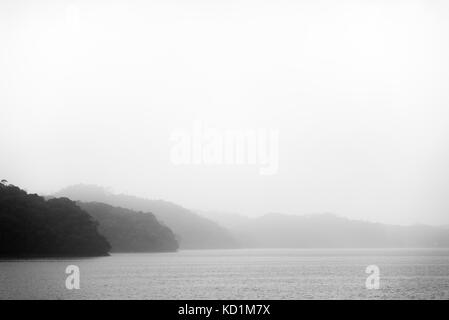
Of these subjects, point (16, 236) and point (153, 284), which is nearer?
point (153, 284)

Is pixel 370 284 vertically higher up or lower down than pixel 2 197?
lower down

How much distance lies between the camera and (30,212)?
187 metres

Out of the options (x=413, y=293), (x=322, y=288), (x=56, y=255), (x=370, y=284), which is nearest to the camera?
(x=413, y=293)

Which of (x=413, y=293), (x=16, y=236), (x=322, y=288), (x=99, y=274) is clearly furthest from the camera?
(x=16, y=236)

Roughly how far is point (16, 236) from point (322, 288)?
117m

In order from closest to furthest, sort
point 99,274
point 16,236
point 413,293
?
point 413,293, point 99,274, point 16,236

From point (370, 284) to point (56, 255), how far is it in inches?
4832

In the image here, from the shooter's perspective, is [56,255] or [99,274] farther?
[56,255]
